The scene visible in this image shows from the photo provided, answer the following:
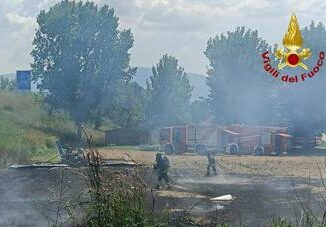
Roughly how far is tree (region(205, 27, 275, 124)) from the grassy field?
1246 centimetres

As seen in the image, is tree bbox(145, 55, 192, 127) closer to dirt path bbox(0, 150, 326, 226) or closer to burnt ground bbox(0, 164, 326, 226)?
dirt path bbox(0, 150, 326, 226)

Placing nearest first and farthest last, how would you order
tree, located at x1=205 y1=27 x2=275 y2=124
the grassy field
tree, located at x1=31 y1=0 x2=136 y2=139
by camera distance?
the grassy field → tree, located at x1=31 y1=0 x2=136 y2=139 → tree, located at x1=205 y1=27 x2=275 y2=124

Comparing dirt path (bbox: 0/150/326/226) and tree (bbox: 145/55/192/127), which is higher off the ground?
tree (bbox: 145/55/192/127)

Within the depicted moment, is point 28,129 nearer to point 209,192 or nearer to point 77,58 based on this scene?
point 77,58

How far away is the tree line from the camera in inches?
1726

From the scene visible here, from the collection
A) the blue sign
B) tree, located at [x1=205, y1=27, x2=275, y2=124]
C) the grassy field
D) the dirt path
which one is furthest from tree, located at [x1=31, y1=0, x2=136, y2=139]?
the dirt path

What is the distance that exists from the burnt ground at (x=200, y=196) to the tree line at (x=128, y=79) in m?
19.6

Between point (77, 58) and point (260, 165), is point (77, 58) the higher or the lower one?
the higher one

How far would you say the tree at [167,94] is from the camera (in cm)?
5550

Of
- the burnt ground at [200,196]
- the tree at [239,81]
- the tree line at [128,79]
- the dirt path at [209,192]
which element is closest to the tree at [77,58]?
the tree line at [128,79]

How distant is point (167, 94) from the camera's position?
57875mm

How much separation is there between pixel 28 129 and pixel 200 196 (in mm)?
24225

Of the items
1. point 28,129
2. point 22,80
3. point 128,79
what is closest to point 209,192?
point 22,80

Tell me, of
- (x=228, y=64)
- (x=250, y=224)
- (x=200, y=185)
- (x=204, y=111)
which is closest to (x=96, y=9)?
(x=228, y=64)
